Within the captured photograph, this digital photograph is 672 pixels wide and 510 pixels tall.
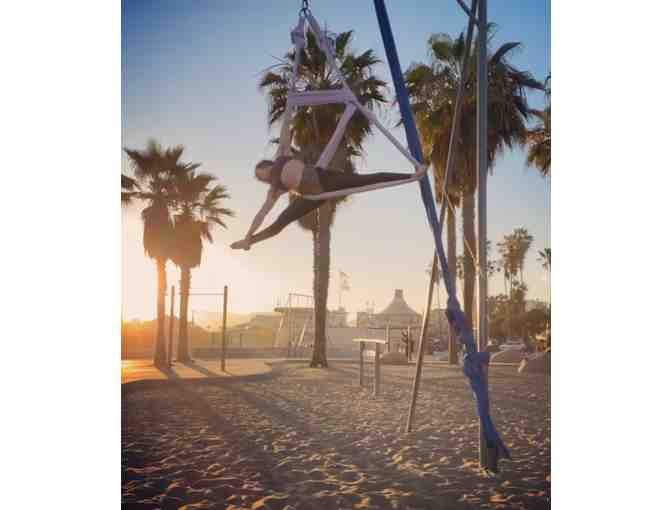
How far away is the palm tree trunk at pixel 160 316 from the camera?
346 inches

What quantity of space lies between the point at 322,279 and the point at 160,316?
247 cm

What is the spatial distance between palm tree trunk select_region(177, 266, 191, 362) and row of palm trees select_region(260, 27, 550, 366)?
227cm

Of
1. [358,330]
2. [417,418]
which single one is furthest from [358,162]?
[358,330]

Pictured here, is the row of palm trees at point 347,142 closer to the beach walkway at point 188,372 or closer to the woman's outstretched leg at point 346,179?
the beach walkway at point 188,372

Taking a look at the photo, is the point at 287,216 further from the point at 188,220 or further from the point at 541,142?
the point at 188,220

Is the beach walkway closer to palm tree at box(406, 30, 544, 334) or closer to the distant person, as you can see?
palm tree at box(406, 30, 544, 334)

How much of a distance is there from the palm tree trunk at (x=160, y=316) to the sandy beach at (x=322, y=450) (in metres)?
2.28

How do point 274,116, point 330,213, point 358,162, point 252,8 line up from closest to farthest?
point 252,8 → point 274,116 → point 358,162 → point 330,213

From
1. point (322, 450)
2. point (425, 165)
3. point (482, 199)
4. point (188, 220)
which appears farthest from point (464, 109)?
point (425, 165)
